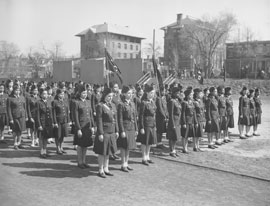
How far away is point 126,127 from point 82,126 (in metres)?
1.10

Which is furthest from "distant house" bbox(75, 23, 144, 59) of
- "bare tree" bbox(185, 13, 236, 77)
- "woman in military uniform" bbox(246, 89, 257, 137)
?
"woman in military uniform" bbox(246, 89, 257, 137)

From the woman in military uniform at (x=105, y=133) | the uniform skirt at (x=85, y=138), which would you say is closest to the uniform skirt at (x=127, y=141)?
the woman in military uniform at (x=105, y=133)

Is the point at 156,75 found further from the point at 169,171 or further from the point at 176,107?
the point at 169,171

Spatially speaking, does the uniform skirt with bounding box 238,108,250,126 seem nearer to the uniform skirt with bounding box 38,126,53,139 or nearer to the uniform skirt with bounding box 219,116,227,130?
the uniform skirt with bounding box 219,116,227,130

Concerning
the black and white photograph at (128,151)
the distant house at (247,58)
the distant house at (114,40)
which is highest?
the distant house at (114,40)

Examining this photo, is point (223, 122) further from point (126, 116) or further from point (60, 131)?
point (60, 131)

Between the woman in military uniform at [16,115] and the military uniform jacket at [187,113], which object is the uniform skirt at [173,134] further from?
the woman in military uniform at [16,115]

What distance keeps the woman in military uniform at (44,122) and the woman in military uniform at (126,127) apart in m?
2.34

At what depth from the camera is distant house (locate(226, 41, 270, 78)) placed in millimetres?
44869

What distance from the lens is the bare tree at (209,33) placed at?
147 feet

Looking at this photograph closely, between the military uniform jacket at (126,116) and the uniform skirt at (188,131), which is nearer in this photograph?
the military uniform jacket at (126,116)

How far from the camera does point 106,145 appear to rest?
665 centimetres

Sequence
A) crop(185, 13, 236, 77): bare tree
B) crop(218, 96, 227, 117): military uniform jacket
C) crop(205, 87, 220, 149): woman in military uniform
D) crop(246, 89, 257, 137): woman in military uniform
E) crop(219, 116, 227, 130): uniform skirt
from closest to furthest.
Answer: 1. crop(205, 87, 220, 149): woman in military uniform
2. crop(218, 96, 227, 117): military uniform jacket
3. crop(219, 116, 227, 130): uniform skirt
4. crop(246, 89, 257, 137): woman in military uniform
5. crop(185, 13, 236, 77): bare tree

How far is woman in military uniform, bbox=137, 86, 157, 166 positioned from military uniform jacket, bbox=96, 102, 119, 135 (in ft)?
3.97
